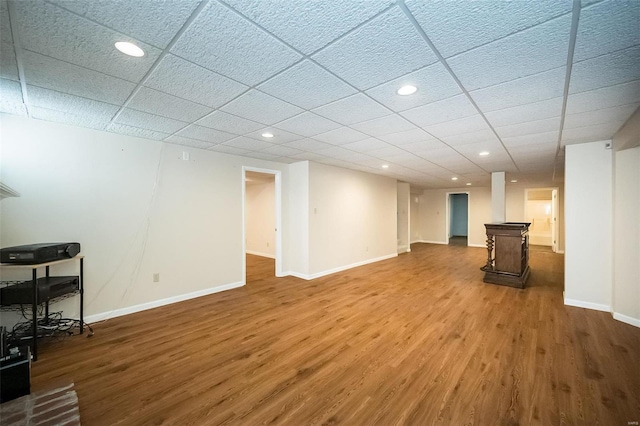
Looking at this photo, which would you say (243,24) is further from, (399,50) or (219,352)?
(219,352)

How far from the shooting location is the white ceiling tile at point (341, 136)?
10.5 ft

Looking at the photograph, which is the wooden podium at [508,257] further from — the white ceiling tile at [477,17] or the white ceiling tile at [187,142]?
the white ceiling tile at [187,142]

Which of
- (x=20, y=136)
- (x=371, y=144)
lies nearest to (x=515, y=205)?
(x=371, y=144)

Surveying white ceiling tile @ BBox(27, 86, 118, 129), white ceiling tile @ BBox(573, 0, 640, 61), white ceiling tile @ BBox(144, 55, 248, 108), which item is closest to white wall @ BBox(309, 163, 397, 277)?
white ceiling tile @ BBox(144, 55, 248, 108)

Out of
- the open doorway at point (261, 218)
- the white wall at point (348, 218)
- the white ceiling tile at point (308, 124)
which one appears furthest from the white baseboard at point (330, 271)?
the white ceiling tile at point (308, 124)

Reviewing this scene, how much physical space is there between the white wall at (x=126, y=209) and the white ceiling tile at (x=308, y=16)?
3189mm

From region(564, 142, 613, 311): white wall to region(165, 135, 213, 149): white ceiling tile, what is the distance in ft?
18.1

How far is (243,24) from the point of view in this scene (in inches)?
52.9

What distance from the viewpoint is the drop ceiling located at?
49.9 inches

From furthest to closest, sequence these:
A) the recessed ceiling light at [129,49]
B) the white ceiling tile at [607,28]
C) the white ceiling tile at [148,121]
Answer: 1. the white ceiling tile at [148,121]
2. the recessed ceiling light at [129,49]
3. the white ceiling tile at [607,28]

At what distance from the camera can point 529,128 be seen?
3.05 meters

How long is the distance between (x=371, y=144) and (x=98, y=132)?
3.70m

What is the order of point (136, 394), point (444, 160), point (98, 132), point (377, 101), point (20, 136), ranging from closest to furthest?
point (136, 394) → point (377, 101) → point (20, 136) → point (98, 132) → point (444, 160)

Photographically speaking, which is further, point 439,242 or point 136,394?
point 439,242
